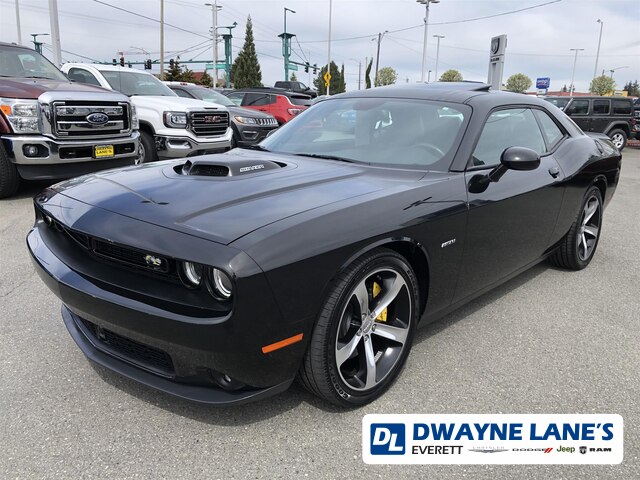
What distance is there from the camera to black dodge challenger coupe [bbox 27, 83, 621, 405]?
6.24ft

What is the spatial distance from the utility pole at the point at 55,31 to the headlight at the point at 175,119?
8.29 m

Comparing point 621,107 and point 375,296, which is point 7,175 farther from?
point 621,107

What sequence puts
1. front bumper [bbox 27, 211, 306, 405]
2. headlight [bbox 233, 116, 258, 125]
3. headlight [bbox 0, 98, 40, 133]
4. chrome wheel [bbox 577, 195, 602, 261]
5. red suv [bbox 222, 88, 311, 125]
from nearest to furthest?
front bumper [bbox 27, 211, 306, 405], chrome wheel [bbox 577, 195, 602, 261], headlight [bbox 0, 98, 40, 133], headlight [bbox 233, 116, 258, 125], red suv [bbox 222, 88, 311, 125]

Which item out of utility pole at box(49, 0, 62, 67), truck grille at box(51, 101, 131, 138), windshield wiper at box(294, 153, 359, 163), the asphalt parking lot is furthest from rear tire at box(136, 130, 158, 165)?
utility pole at box(49, 0, 62, 67)

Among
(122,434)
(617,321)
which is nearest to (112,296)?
(122,434)

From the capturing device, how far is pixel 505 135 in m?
3.39

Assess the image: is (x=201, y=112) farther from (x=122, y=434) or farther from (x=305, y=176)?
(x=122, y=434)

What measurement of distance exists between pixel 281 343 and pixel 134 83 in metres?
8.18

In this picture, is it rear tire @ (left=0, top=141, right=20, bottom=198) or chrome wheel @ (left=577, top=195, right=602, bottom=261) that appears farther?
rear tire @ (left=0, top=141, right=20, bottom=198)

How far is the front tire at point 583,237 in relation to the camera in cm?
423

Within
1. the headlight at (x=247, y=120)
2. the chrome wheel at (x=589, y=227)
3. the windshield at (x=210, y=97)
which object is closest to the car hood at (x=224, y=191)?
the chrome wheel at (x=589, y=227)

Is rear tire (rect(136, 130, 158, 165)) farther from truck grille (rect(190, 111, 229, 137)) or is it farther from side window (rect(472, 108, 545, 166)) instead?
side window (rect(472, 108, 545, 166))

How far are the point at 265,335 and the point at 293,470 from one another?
0.56 meters

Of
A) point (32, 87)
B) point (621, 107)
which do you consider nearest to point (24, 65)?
point (32, 87)
